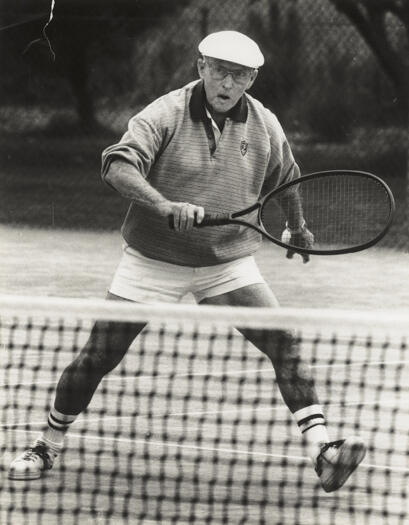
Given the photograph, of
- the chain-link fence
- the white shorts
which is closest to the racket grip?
the white shorts

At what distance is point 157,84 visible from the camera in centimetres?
1273

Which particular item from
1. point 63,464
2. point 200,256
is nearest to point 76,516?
point 63,464

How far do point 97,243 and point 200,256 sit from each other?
744 centimetres

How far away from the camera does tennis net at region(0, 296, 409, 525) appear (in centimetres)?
421

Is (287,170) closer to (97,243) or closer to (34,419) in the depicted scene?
(34,419)

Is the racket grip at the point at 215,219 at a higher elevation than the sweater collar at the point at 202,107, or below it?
below

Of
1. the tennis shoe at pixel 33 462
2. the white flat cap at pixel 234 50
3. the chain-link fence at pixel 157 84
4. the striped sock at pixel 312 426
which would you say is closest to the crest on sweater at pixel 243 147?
the white flat cap at pixel 234 50

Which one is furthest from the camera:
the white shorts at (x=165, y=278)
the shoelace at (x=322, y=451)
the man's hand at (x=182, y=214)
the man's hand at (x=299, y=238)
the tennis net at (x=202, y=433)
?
the man's hand at (x=299, y=238)

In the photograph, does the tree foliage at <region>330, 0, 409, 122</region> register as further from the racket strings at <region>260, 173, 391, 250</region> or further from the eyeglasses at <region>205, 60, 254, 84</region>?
the eyeglasses at <region>205, 60, 254, 84</region>

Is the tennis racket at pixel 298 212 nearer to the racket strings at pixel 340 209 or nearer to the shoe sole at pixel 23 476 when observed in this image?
the racket strings at pixel 340 209

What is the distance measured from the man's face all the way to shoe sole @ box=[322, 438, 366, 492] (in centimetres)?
116

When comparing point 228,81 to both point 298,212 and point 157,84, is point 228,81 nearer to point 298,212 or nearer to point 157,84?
point 298,212

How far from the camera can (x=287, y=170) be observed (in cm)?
520

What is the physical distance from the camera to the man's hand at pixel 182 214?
459 centimetres
